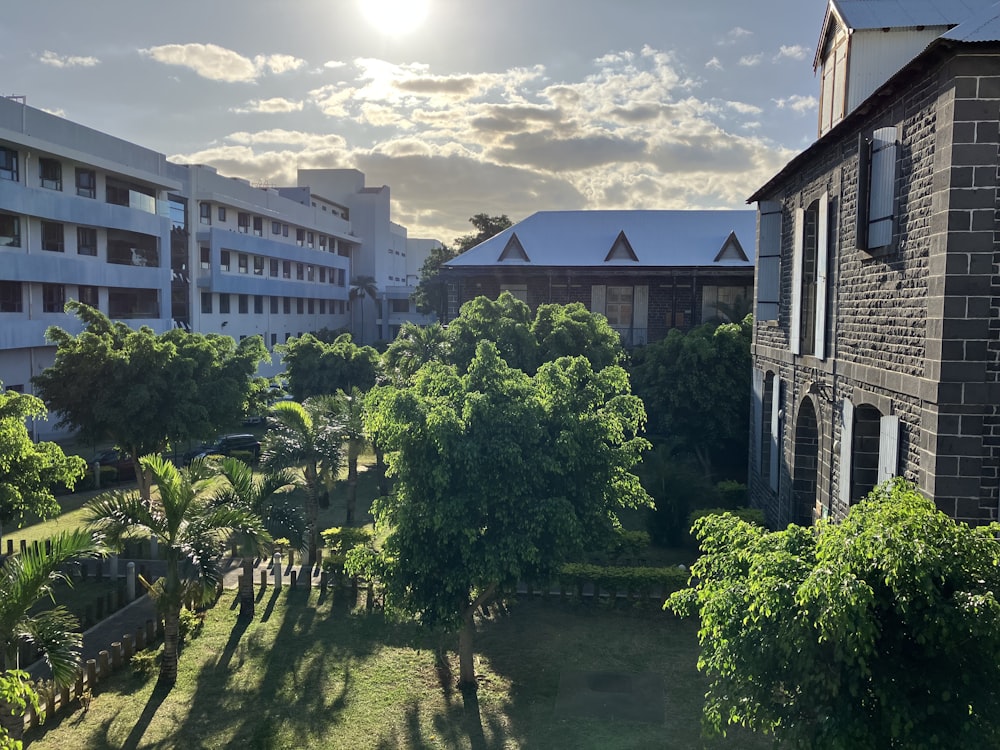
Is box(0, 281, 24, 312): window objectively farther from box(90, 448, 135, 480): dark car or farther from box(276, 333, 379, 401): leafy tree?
box(276, 333, 379, 401): leafy tree

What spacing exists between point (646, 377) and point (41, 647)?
61.9ft

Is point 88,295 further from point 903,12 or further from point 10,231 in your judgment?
point 903,12

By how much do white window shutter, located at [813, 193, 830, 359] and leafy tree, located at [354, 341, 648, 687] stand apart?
13.6 feet

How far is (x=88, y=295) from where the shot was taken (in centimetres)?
3291

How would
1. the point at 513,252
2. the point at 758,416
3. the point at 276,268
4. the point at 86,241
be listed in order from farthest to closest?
the point at 276,268, the point at 513,252, the point at 86,241, the point at 758,416

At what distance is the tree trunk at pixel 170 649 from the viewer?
11719mm

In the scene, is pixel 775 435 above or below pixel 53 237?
below

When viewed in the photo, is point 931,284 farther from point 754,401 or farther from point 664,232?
point 664,232

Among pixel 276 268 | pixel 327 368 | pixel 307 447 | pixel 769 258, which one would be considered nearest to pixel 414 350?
pixel 307 447

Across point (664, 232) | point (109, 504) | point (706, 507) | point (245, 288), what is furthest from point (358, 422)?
point (245, 288)

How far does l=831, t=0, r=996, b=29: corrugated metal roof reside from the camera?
41.8ft

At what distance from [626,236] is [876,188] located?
84.5ft

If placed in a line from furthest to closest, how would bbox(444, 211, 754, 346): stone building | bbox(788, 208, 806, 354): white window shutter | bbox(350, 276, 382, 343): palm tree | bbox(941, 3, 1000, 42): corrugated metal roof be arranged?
1. bbox(350, 276, 382, 343): palm tree
2. bbox(444, 211, 754, 346): stone building
3. bbox(788, 208, 806, 354): white window shutter
4. bbox(941, 3, 1000, 42): corrugated metal roof

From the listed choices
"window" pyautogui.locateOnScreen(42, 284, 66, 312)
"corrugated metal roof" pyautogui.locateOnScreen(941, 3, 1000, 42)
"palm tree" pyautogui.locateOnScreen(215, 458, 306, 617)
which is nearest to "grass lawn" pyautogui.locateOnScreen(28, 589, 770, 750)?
"palm tree" pyautogui.locateOnScreen(215, 458, 306, 617)
